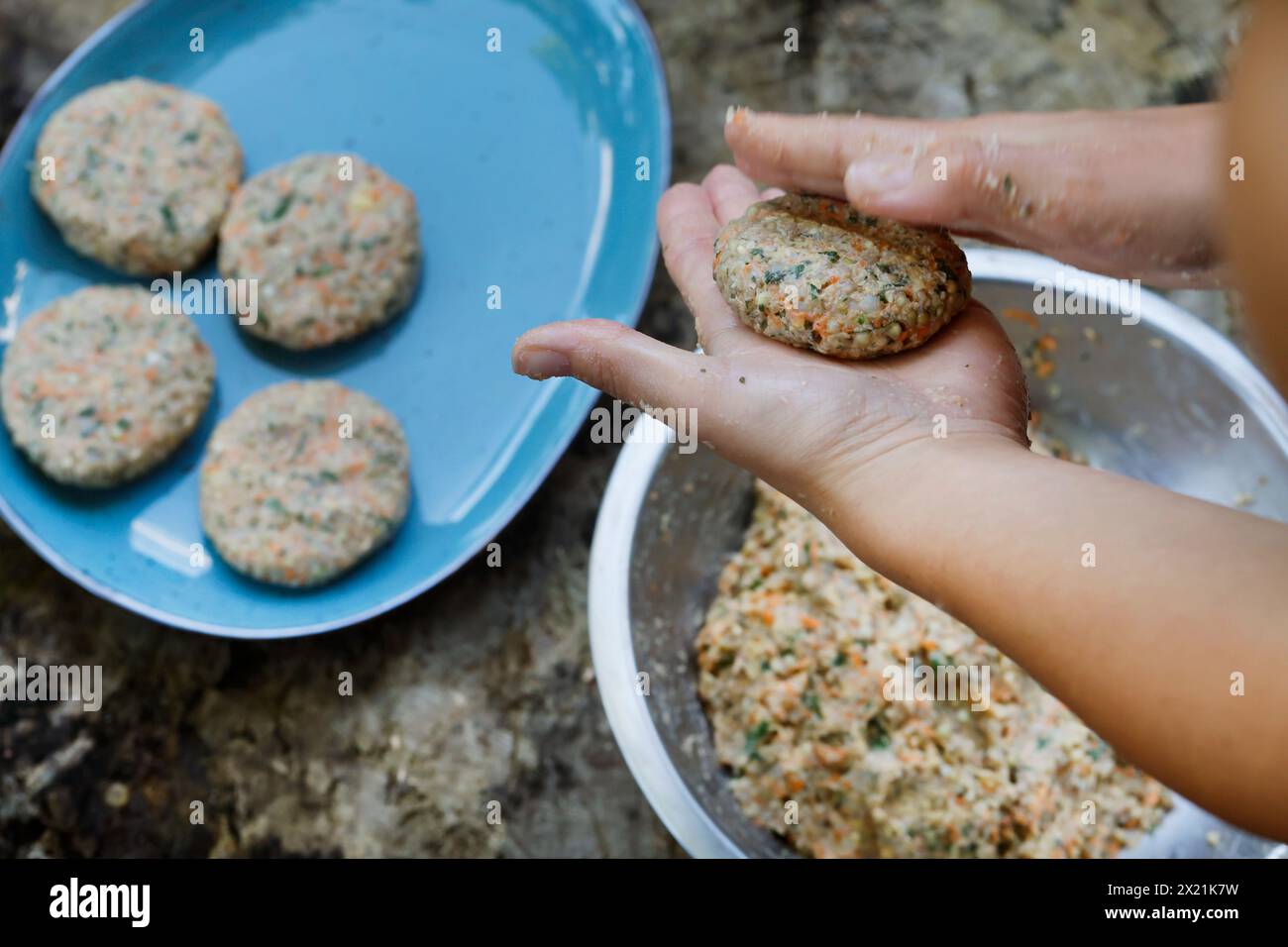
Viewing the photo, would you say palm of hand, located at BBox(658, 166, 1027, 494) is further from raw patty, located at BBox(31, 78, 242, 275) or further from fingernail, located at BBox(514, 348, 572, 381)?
raw patty, located at BBox(31, 78, 242, 275)

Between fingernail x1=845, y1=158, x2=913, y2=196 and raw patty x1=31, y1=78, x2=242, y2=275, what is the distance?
125 cm

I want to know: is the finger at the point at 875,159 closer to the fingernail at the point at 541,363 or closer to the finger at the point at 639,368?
the finger at the point at 639,368

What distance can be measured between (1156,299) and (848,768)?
80 cm

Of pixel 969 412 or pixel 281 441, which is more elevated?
pixel 969 412

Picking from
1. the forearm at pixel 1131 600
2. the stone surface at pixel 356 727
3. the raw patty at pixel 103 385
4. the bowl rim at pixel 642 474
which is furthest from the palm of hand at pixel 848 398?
the raw patty at pixel 103 385

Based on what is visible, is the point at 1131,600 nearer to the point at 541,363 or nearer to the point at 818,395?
the point at 818,395

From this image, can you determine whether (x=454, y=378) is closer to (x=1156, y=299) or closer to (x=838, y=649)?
(x=838, y=649)

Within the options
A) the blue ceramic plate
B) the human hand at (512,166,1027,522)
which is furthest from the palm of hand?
the blue ceramic plate

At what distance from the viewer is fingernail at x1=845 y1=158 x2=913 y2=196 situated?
102 centimetres

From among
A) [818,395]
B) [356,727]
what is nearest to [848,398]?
[818,395]

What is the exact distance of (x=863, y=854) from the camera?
4.79ft
